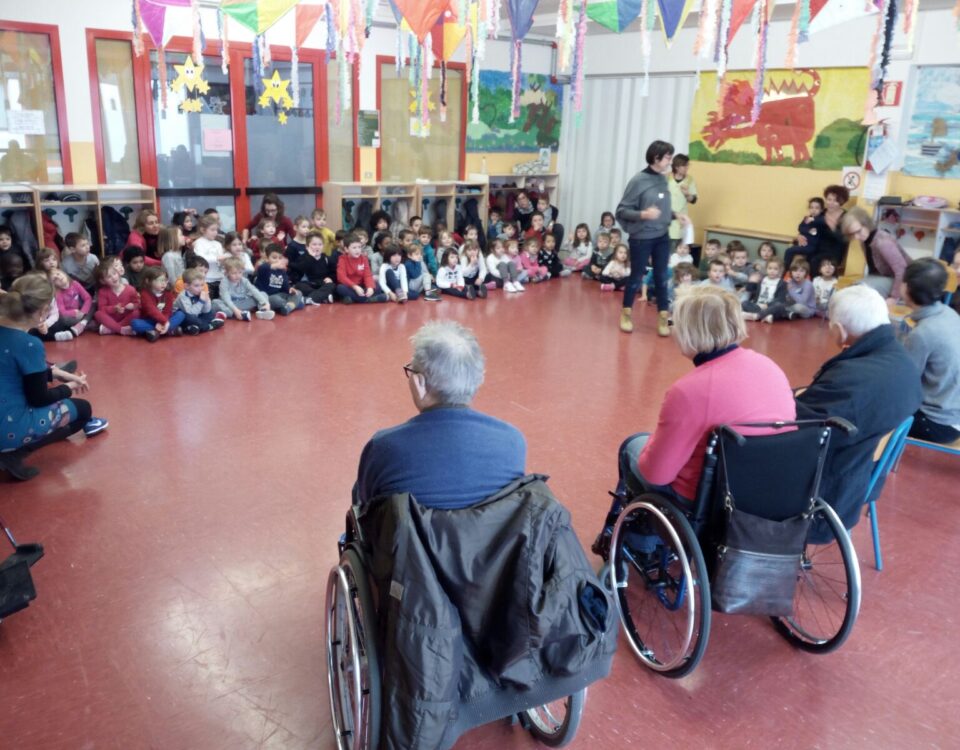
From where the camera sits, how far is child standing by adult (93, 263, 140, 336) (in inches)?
224

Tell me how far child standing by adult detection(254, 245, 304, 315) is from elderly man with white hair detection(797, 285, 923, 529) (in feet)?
15.7

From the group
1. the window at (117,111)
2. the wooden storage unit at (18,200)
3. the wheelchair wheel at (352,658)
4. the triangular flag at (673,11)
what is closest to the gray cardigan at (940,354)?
the triangular flag at (673,11)

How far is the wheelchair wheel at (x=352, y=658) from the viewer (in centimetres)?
169

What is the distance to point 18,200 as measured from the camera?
660cm

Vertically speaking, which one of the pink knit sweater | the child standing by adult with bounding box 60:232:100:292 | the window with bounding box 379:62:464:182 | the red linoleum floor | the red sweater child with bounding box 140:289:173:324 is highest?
the window with bounding box 379:62:464:182

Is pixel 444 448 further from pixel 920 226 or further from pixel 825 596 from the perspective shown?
pixel 920 226

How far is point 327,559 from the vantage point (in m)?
2.92

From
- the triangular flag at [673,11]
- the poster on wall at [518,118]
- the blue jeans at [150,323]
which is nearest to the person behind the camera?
the triangular flag at [673,11]

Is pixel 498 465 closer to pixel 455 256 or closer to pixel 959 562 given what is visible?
pixel 959 562

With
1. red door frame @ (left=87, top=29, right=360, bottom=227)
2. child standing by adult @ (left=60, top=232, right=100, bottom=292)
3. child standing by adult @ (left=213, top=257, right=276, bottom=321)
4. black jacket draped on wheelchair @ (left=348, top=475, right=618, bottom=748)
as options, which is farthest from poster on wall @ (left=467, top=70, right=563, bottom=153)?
black jacket draped on wheelchair @ (left=348, top=475, right=618, bottom=748)

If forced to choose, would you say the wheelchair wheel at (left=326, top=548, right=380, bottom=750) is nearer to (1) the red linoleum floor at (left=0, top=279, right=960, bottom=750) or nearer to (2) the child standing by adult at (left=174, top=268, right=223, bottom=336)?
(1) the red linoleum floor at (left=0, top=279, right=960, bottom=750)

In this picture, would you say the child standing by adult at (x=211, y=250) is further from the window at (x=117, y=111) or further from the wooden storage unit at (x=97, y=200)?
the window at (x=117, y=111)

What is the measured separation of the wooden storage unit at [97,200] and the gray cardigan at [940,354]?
633cm

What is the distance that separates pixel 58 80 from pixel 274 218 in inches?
82.5
